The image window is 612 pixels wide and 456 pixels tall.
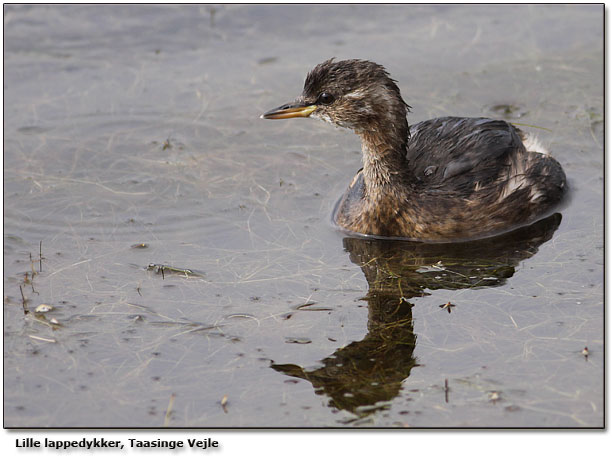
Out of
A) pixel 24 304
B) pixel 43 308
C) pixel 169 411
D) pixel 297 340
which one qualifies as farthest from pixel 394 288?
pixel 24 304

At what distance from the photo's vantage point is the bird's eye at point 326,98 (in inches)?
316

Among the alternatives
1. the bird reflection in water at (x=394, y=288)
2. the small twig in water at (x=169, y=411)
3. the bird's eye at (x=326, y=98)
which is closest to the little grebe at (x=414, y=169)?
the bird's eye at (x=326, y=98)

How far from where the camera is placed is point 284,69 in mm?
11062

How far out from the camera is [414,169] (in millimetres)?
8391

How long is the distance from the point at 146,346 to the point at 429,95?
5.38 m

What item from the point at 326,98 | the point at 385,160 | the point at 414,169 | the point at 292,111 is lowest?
the point at 414,169

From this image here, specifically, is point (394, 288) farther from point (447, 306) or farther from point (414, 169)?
point (414, 169)

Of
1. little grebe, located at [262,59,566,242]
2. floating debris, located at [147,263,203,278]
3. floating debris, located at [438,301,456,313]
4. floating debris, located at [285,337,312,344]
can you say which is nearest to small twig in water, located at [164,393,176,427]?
floating debris, located at [285,337,312,344]

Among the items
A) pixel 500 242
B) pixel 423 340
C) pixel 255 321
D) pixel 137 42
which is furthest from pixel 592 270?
pixel 137 42

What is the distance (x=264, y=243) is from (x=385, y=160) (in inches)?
51.7

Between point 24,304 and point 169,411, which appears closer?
point 169,411

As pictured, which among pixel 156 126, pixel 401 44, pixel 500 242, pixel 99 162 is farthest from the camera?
pixel 401 44

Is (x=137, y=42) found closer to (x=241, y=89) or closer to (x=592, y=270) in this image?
(x=241, y=89)

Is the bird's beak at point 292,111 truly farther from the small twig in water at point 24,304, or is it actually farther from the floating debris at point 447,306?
the small twig in water at point 24,304
